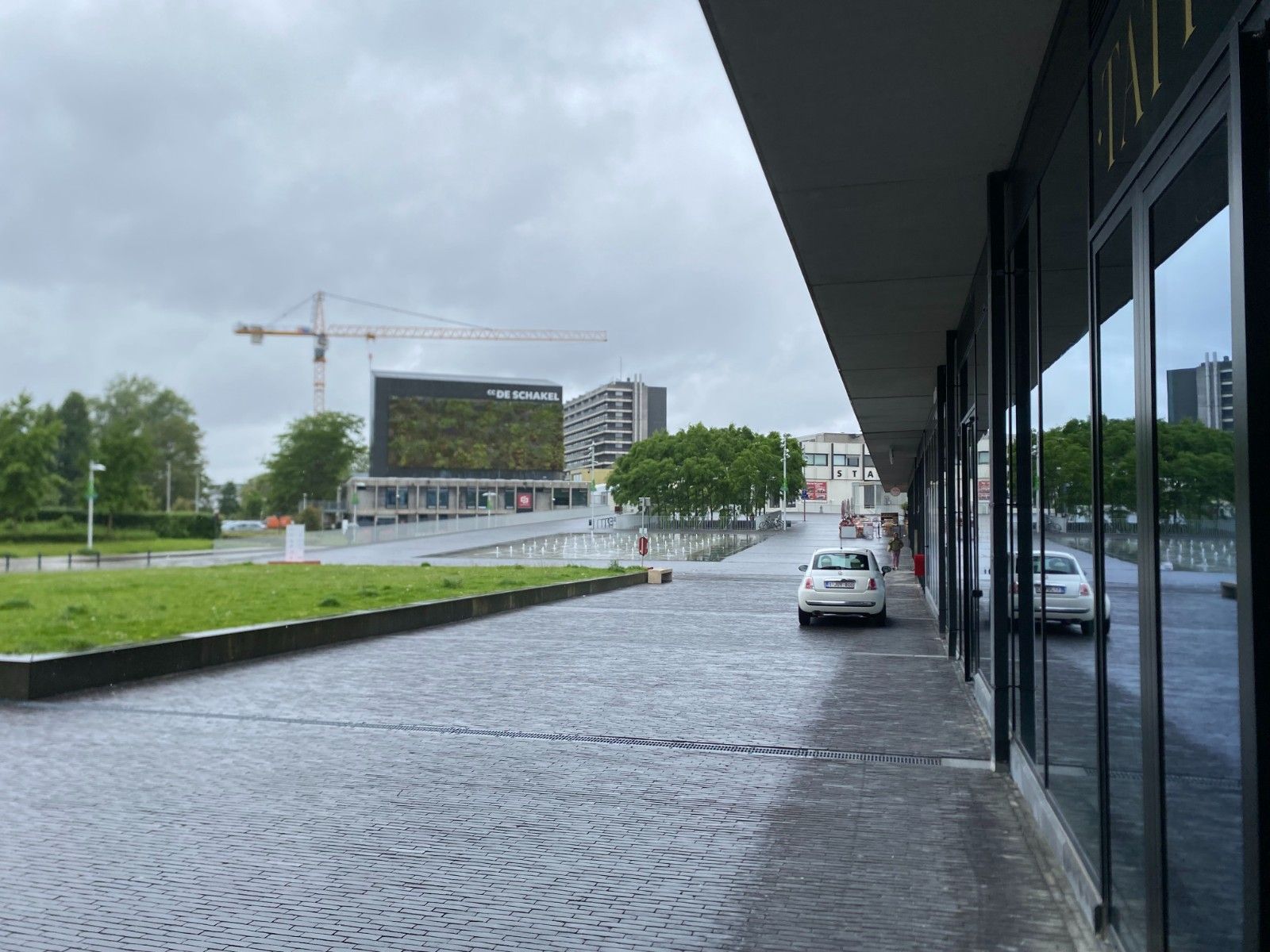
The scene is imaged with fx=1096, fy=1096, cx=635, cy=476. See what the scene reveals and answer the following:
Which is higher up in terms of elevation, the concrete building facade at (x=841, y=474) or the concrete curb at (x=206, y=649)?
the concrete building facade at (x=841, y=474)

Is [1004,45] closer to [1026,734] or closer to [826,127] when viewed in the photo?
[826,127]

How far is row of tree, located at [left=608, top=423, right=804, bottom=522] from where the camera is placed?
3369 inches

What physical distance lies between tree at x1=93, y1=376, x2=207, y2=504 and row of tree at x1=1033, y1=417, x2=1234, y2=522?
384 ft

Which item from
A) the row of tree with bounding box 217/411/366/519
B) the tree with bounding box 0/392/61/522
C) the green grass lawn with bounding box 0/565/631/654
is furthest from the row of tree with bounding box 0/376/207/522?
the green grass lawn with bounding box 0/565/631/654

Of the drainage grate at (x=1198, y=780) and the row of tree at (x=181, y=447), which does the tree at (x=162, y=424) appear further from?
the drainage grate at (x=1198, y=780)

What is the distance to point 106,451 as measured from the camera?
71.2 m

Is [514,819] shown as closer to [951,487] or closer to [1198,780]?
[1198,780]

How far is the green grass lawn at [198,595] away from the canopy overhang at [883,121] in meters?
9.27

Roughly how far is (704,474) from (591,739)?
75.7 m

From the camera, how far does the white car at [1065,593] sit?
186 inches

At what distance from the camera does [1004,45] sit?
530 centimetres

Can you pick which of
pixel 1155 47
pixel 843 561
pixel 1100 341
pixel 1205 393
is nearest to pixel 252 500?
pixel 843 561

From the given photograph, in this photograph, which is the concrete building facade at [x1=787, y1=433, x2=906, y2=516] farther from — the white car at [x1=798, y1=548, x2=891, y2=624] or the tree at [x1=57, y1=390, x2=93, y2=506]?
the white car at [x1=798, y1=548, x2=891, y2=624]

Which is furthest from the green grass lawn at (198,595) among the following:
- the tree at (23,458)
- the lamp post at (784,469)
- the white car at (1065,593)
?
the lamp post at (784,469)
